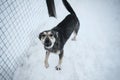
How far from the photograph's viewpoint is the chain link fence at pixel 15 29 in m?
3.42

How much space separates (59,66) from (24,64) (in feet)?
3.12

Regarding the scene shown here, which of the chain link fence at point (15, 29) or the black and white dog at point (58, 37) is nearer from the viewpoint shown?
the black and white dog at point (58, 37)

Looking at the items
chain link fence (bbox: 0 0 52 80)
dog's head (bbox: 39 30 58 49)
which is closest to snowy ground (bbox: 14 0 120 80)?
chain link fence (bbox: 0 0 52 80)

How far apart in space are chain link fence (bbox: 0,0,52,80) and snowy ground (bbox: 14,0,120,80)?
25 centimetres

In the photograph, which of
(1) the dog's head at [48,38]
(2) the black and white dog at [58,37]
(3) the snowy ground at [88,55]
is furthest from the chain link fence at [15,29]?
(1) the dog's head at [48,38]

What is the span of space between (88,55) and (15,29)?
2.25 meters

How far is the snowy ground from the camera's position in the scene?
3.38 meters

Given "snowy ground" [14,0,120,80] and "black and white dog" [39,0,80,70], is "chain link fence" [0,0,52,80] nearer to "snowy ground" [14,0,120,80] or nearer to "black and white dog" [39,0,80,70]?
"snowy ground" [14,0,120,80]

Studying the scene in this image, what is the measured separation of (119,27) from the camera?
4418 mm

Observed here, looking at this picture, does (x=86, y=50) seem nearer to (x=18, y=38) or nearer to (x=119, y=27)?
(x=119, y=27)

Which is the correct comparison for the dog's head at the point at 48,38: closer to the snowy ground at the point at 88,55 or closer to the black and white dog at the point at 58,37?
the black and white dog at the point at 58,37

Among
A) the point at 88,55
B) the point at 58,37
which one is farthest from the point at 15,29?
the point at 88,55

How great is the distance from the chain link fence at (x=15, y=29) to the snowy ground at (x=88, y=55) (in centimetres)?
25

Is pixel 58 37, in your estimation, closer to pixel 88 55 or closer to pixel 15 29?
pixel 88 55
